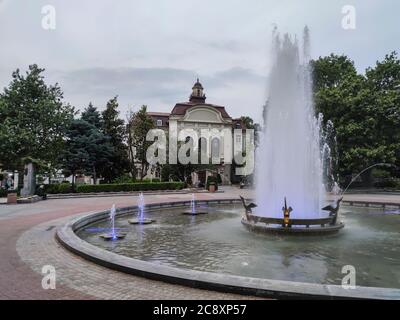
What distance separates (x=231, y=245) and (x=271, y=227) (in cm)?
240

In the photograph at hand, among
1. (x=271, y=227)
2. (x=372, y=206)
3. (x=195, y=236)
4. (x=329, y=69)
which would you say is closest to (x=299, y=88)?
(x=271, y=227)

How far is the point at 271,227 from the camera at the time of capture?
1270cm

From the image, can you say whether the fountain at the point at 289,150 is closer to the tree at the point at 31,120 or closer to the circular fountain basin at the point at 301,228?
the circular fountain basin at the point at 301,228

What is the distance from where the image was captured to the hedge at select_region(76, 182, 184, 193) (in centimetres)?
3576

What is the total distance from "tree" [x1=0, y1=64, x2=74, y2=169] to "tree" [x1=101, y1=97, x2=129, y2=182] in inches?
411

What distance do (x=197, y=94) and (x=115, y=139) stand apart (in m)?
28.4

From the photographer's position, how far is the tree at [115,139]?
46.4 m

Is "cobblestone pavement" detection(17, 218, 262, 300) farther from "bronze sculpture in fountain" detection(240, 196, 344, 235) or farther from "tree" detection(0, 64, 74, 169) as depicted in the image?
"tree" detection(0, 64, 74, 169)

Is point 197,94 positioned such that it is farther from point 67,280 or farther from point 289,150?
point 67,280

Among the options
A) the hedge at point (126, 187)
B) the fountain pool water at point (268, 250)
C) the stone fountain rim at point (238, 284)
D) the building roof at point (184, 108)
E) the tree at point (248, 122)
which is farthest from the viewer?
the tree at point (248, 122)

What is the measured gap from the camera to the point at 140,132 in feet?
152

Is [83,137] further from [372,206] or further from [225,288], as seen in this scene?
[225,288]

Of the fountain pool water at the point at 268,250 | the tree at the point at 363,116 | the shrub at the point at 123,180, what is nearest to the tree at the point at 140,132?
the shrub at the point at 123,180
